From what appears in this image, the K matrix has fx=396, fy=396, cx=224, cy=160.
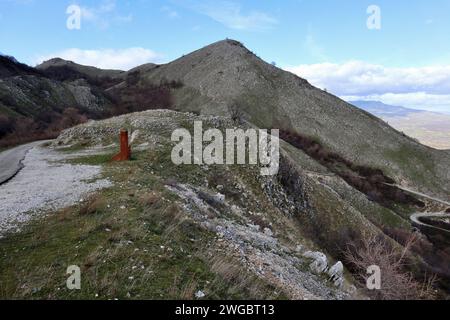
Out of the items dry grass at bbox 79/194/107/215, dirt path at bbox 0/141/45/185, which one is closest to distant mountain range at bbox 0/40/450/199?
dirt path at bbox 0/141/45/185

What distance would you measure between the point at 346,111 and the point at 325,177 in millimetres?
53741

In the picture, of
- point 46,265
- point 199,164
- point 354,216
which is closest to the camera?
point 46,265

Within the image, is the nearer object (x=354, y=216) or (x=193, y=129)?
(x=193, y=129)

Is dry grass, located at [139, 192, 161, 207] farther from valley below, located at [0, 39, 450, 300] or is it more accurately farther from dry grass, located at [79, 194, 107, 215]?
dry grass, located at [79, 194, 107, 215]

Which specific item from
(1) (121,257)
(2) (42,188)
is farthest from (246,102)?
(1) (121,257)

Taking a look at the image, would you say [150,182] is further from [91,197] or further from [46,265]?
[46,265]

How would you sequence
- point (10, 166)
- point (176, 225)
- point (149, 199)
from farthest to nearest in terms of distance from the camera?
1. point (10, 166)
2. point (149, 199)
3. point (176, 225)

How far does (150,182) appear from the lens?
19938 millimetres

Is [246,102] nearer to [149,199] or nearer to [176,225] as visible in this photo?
[149,199]

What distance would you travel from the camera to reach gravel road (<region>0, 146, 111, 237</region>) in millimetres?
14413

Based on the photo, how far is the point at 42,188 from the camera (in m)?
18.5

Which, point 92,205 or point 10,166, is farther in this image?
point 10,166

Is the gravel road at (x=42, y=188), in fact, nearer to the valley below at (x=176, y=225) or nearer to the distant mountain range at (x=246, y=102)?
the valley below at (x=176, y=225)
